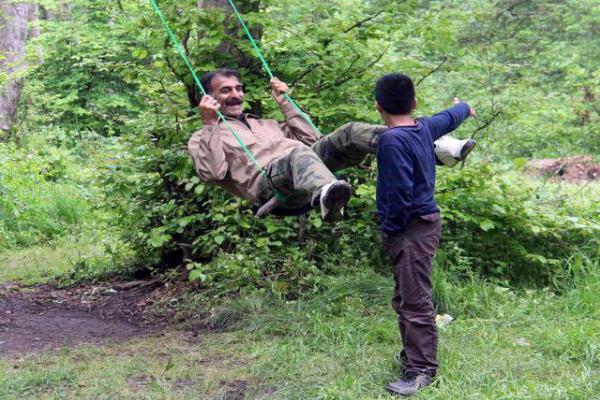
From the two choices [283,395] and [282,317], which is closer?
[283,395]

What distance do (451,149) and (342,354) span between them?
142 centimetres

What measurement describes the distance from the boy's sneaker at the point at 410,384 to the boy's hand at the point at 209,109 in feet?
7.22

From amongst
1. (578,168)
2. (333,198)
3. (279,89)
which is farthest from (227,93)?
(578,168)

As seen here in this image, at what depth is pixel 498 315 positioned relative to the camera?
5.18 metres

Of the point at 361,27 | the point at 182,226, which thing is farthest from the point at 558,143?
the point at 182,226

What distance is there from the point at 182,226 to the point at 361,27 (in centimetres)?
227

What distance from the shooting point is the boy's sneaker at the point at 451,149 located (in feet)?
14.3

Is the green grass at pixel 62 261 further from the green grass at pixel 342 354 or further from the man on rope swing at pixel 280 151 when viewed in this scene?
the man on rope swing at pixel 280 151

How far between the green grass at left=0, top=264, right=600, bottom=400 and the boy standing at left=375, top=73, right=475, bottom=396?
0.55ft

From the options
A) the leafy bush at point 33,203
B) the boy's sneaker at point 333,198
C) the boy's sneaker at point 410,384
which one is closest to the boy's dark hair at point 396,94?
the boy's sneaker at point 333,198

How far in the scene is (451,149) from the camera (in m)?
4.36

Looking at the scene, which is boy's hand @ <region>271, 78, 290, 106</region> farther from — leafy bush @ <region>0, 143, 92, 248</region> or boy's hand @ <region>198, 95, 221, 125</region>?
leafy bush @ <region>0, 143, 92, 248</region>

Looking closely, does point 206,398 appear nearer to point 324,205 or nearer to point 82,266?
point 324,205

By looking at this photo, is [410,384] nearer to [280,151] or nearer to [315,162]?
[315,162]
